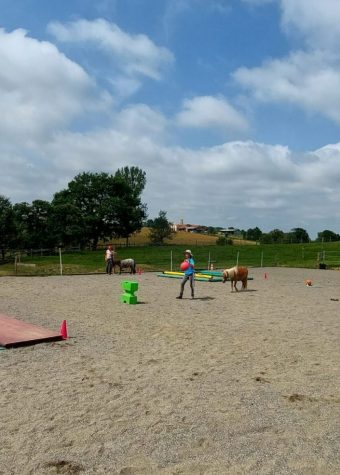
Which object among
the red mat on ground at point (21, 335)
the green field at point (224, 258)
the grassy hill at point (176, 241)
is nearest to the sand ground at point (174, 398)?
the red mat on ground at point (21, 335)

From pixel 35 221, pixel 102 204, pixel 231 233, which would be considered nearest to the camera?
pixel 35 221

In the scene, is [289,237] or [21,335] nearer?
[21,335]

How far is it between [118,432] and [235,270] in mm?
13513

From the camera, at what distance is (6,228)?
52312 millimetres

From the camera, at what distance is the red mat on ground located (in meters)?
7.86

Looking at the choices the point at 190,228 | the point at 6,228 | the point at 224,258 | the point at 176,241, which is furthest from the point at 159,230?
the point at 190,228

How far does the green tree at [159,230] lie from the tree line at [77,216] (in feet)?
22.4

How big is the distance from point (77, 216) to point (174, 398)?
56.9m

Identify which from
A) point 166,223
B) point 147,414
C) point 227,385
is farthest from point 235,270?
point 166,223

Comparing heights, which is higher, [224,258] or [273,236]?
[273,236]

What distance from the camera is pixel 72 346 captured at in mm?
7875

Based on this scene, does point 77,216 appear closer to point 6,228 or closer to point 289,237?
point 6,228

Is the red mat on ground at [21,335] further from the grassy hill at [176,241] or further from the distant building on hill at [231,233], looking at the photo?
the distant building on hill at [231,233]

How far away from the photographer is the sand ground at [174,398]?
3.83m
